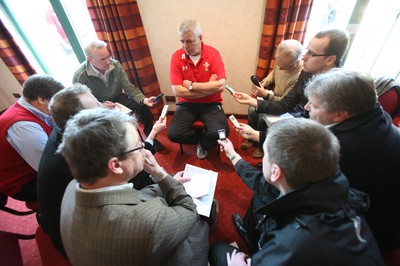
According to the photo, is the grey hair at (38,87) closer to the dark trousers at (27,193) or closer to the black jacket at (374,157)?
the dark trousers at (27,193)

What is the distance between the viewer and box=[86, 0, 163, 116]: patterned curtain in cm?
203

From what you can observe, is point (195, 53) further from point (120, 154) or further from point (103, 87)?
point (120, 154)

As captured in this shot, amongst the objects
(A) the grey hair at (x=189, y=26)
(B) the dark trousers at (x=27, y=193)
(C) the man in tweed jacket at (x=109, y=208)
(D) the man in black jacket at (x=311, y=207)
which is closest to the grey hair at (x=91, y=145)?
(C) the man in tweed jacket at (x=109, y=208)

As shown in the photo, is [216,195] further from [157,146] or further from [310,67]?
[310,67]

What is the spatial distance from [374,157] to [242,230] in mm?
979

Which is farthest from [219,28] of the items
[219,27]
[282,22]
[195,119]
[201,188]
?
[201,188]

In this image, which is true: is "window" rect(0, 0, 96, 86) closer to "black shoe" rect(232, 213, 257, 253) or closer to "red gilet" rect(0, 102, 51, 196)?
"red gilet" rect(0, 102, 51, 196)

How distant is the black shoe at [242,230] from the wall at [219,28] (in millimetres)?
1654

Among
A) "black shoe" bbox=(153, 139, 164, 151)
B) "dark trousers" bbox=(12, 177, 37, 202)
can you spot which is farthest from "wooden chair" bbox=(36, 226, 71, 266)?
"black shoe" bbox=(153, 139, 164, 151)

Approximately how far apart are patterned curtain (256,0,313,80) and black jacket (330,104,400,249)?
1300 millimetres

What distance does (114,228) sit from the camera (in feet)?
2.10

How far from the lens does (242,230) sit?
1.44 m

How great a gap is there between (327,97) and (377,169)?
1.39 feet

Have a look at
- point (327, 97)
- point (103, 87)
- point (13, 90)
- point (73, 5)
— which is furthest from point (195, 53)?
point (13, 90)
